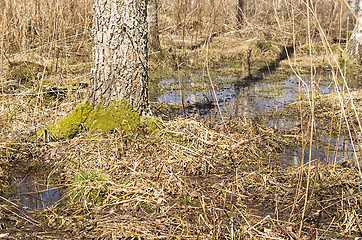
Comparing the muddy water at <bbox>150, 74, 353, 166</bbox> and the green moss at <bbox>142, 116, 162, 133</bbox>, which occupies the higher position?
the green moss at <bbox>142, 116, 162, 133</bbox>

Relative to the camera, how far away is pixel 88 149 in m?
3.59

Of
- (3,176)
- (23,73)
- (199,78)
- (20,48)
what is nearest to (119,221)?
(3,176)

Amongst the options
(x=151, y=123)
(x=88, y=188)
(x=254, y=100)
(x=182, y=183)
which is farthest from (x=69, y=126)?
(x=254, y=100)

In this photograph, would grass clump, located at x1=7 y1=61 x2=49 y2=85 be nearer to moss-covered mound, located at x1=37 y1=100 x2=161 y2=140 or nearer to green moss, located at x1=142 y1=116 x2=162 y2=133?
moss-covered mound, located at x1=37 y1=100 x2=161 y2=140

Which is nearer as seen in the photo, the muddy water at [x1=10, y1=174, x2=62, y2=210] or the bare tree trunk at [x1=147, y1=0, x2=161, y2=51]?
the muddy water at [x1=10, y1=174, x2=62, y2=210]

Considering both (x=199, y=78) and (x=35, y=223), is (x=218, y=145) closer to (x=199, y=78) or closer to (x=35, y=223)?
(x=35, y=223)

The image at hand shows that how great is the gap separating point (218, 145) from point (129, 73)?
1.28 m

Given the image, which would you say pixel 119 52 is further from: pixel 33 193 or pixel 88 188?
pixel 33 193

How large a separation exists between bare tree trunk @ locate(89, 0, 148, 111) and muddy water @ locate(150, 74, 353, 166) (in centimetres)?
57

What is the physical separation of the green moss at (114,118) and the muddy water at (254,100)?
65 cm

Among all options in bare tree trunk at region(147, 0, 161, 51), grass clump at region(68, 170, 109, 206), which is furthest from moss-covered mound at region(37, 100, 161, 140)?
bare tree trunk at region(147, 0, 161, 51)

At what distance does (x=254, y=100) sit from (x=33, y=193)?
4.69 m

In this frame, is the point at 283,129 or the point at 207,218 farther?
the point at 283,129

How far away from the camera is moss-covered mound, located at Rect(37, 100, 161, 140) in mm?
3781
